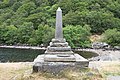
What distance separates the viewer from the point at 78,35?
83625 mm

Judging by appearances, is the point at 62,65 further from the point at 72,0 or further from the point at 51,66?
the point at 72,0

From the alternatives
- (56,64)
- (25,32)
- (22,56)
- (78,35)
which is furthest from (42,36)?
(56,64)

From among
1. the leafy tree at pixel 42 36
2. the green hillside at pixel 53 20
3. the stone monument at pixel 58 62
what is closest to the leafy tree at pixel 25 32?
the green hillside at pixel 53 20

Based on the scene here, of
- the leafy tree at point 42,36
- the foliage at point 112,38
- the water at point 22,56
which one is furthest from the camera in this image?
the leafy tree at point 42,36

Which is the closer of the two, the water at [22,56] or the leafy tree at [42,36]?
the water at [22,56]

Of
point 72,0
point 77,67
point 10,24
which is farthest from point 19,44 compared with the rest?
point 77,67

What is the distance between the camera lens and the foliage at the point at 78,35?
81.1m

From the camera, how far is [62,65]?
1606cm

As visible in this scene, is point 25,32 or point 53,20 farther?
point 53,20

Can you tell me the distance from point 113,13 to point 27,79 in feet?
310

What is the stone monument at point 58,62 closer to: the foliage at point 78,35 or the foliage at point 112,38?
the foliage at point 78,35

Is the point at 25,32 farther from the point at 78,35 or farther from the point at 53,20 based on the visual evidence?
the point at 78,35

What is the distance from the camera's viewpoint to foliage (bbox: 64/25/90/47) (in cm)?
8110

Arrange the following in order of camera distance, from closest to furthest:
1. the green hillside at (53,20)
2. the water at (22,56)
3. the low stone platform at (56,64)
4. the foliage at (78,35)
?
the low stone platform at (56,64) < the water at (22,56) < the foliage at (78,35) < the green hillside at (53,20)
